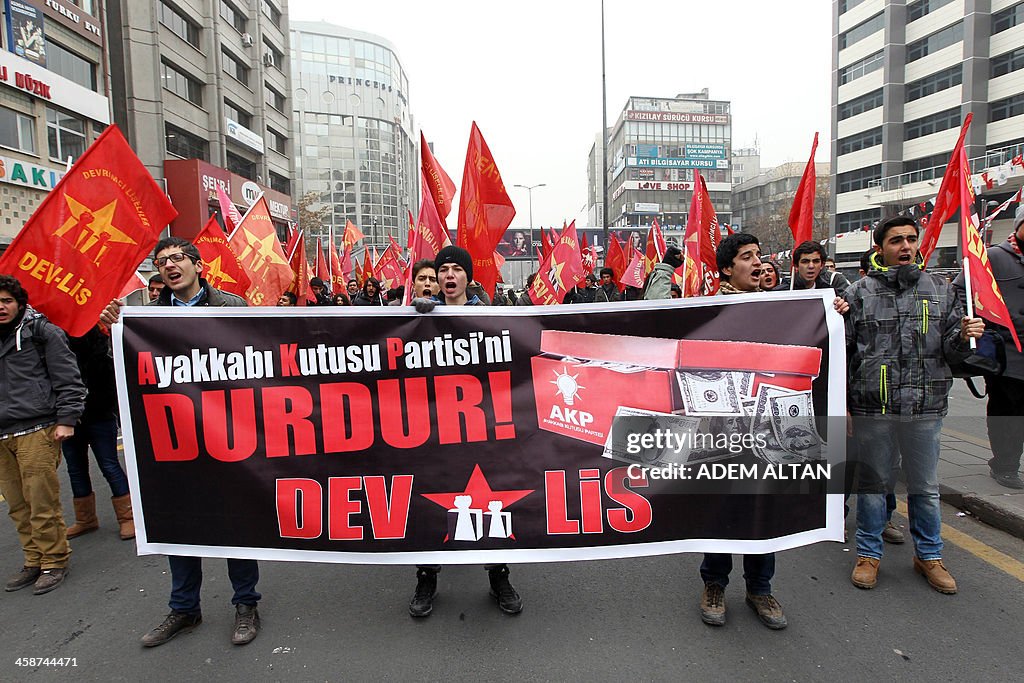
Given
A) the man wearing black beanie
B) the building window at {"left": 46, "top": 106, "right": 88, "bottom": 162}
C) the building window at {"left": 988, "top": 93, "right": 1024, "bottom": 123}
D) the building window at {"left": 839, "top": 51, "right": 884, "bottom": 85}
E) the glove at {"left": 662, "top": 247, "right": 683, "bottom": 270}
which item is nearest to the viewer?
the man wearing black beanie

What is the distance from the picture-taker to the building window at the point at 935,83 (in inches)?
1588

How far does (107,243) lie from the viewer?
140 inches

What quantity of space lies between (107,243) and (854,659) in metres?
4.31

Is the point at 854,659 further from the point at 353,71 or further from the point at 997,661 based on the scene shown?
the point at 353,71

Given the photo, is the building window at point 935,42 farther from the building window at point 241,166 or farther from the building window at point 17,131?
the building window at point 17,131

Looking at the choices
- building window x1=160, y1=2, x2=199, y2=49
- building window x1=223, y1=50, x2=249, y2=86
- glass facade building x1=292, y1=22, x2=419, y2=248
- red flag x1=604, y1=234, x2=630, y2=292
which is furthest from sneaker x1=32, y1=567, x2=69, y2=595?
glass facade building x1=292, y1=22, x2=419, y2=248

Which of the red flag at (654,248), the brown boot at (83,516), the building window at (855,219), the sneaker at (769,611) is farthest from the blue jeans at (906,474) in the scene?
the building window at (855,219)

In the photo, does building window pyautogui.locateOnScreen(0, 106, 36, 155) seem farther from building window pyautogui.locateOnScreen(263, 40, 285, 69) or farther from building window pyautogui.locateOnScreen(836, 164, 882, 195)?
building window pyautogui.locateOnScreen(836, 164, 882, 195)

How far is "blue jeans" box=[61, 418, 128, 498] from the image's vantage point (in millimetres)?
4398

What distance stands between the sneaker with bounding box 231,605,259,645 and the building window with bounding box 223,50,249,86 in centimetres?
3449

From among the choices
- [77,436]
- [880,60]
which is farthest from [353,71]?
[77,436]

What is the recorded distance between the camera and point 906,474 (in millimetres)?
3494

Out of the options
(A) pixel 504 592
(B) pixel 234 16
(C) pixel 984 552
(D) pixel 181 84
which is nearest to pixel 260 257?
(A) pixel 504 592

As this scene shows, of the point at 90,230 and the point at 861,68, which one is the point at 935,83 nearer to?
the point at 861,68
